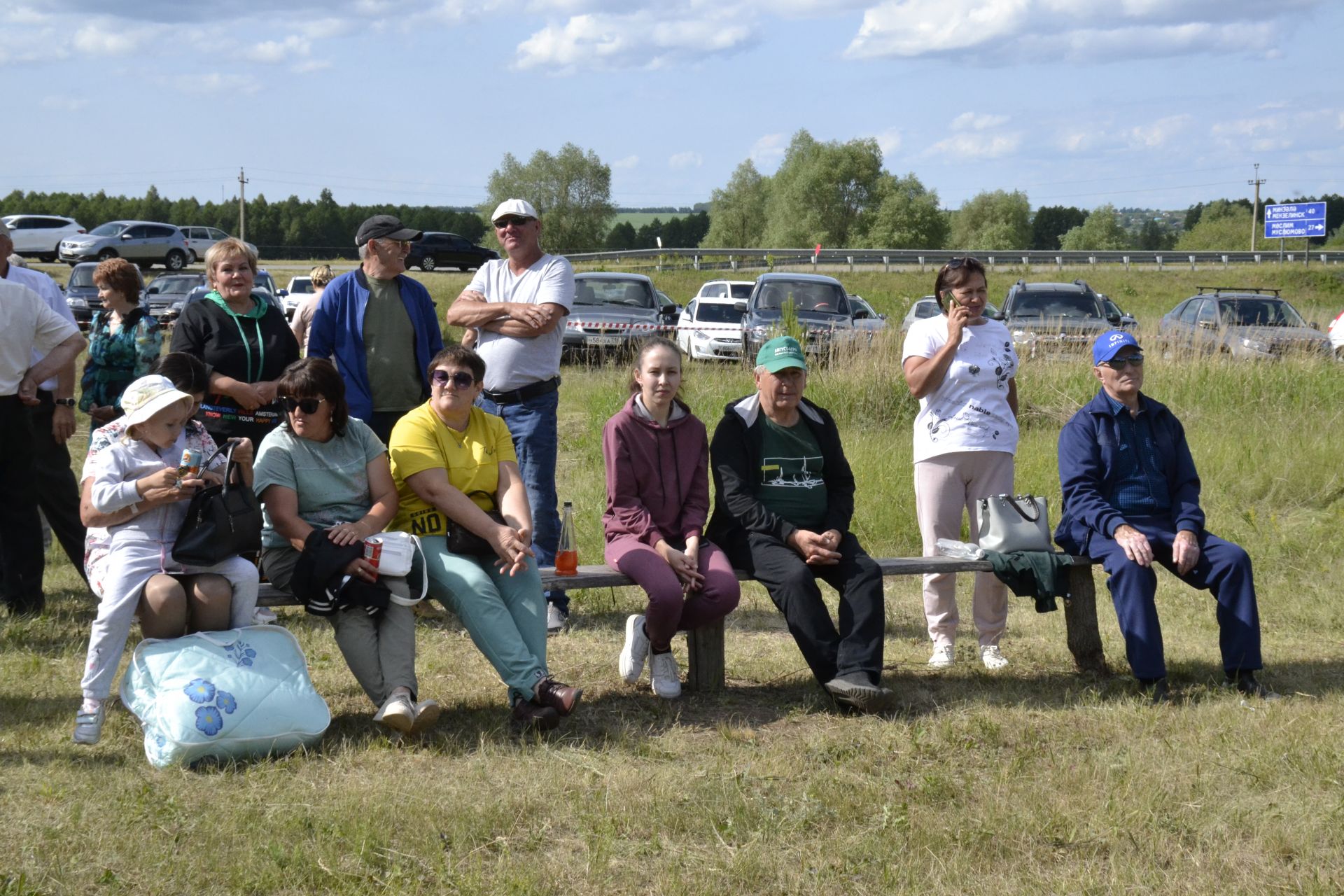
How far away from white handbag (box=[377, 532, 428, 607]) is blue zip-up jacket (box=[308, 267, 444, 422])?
1298 millimetres

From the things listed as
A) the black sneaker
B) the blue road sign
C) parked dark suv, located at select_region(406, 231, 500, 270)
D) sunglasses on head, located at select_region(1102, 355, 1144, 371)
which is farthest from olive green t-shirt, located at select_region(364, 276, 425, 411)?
the blue road sign

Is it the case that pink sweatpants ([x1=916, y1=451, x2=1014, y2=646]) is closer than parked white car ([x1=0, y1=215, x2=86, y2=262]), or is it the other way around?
pink sweatpants ([x1=916, y1=451, x2=1014, y2=646])

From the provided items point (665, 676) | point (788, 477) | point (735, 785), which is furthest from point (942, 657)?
point (735, 785)

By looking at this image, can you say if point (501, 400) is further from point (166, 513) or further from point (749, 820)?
point (749, 820)

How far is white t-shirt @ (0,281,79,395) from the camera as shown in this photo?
5.49 metres

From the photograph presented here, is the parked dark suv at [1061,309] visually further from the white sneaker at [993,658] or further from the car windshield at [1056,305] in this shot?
the white sneaker at [993,658]

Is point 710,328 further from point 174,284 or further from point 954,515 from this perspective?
point 954,515

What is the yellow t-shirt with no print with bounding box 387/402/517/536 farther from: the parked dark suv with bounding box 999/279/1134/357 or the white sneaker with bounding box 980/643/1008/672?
the parked dark suv with bounding box 999/279/1134/357

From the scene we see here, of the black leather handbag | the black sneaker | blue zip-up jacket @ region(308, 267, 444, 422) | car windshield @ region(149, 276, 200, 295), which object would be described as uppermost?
car windshield @ region(149, 276, 200, 295)

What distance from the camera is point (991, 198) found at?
86625 millimetres

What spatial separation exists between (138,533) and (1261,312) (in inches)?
658

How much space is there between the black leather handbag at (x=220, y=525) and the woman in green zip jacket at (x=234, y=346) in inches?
47.3

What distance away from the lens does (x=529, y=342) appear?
588 cm

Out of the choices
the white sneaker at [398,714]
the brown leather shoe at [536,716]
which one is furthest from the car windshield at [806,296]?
the white sneaker at [398,714]
